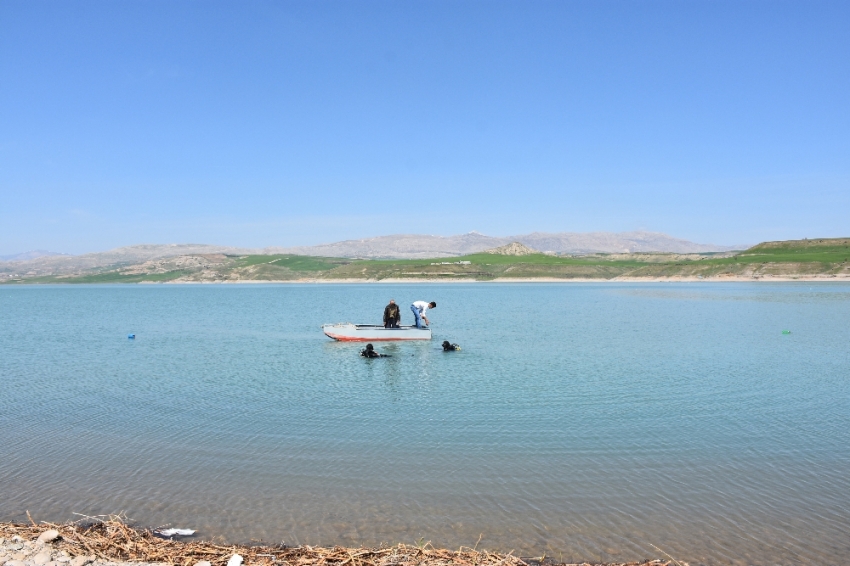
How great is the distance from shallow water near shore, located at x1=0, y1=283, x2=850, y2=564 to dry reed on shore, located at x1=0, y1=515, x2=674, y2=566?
0.73 m

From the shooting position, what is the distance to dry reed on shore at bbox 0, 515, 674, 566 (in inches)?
290

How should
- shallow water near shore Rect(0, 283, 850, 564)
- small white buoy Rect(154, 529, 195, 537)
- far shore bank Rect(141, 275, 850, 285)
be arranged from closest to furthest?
small white buoy Rect(154, 529, 195, 537) → shallow water near shore Rect(0, 283, 850, 564) → far shore bank Rect(141, 275, 850, 285)

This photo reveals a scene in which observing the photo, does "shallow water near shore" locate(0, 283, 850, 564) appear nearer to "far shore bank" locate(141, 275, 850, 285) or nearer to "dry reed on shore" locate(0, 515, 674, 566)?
"dry reed on shore" locate(0, 515, 674, 566)

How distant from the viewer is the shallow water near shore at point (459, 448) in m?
9.11

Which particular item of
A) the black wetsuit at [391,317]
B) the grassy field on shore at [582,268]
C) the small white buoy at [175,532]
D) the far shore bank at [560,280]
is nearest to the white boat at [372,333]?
the black wetsuit at [391,317]

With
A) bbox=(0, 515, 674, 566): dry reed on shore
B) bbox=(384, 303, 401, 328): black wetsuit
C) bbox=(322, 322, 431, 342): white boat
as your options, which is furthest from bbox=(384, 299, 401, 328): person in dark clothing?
bbox=(0, 515, 674, 566): dry reed on shore

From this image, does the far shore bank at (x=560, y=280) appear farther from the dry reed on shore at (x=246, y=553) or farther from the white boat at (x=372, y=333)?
the dry reed on shore at (x=246, y=553)

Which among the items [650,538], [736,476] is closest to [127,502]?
[650,538]

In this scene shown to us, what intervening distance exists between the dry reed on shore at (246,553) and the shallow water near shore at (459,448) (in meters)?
0.73

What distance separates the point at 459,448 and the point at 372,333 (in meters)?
21.8

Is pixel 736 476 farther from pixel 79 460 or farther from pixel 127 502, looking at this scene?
pixel 79 460

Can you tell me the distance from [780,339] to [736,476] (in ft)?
83.6

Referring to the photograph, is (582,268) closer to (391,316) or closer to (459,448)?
(391,316)

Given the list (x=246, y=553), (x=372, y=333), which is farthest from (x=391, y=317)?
(x=246, y=553)
